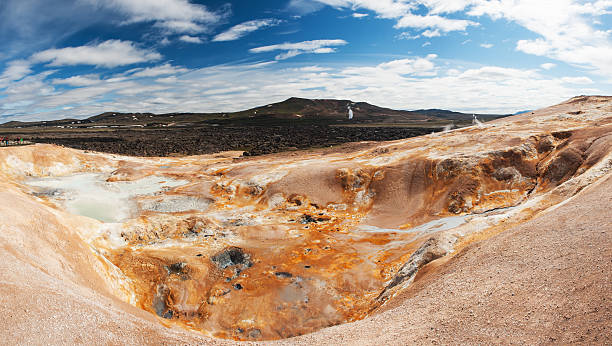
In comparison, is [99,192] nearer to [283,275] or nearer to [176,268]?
[176,268]

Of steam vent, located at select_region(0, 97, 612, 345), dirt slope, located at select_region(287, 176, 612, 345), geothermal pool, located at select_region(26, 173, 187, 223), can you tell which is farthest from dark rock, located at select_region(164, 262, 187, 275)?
dirt slope, located at select_region(287, 176, 612, 345)

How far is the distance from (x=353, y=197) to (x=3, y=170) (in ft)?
109

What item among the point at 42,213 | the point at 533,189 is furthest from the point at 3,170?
the point at 533,189

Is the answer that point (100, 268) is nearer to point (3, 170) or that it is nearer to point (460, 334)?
point (460, 334)

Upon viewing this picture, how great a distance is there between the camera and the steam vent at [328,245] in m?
6.76

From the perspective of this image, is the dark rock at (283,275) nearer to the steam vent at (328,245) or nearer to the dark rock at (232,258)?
the steam vent at (328,245)

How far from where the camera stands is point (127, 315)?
798 cm

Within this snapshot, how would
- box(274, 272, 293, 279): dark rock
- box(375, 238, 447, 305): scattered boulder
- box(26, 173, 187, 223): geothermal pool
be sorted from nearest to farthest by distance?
box(375, 238, 447, 305): scattered boulder < box(274, 272, 293, 279): dark rock < box(26, 173, 187, 223): geothermal pool

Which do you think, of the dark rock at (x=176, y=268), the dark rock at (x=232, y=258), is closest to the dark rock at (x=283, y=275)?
the dark rock at (x=232, y=258)

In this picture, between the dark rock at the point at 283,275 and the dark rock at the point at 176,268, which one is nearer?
the dark rock at the point at 176,268

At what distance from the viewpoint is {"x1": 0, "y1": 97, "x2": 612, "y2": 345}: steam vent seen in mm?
6762

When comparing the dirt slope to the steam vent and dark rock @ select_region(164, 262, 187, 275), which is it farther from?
dark rock @ select_region(164, 262, 187, 275)

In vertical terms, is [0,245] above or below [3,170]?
below

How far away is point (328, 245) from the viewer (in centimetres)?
1989
